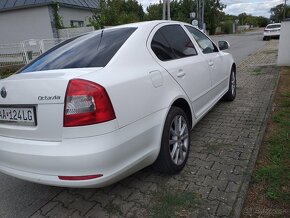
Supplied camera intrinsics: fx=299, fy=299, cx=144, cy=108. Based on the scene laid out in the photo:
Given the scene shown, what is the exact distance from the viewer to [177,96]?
322 cm

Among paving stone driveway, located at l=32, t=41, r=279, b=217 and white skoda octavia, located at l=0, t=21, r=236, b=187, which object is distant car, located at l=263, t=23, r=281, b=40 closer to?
paving stone driveway, located at l=32, t=41, r=279, b=217

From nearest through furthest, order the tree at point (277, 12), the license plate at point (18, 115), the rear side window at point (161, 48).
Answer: the license plate at point (18, 115), the rear side window at point (161, 48), the tree at point (277, 12)

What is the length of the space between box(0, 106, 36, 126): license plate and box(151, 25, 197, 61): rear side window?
4.64 ft

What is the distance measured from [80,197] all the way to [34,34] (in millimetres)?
19712

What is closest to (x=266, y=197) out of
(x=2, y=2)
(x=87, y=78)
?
(x=87, y=78)

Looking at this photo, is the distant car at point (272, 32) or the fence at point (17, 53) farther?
the distant car at point (272, 32)

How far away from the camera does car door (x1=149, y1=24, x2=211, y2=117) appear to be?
3283 millimetres

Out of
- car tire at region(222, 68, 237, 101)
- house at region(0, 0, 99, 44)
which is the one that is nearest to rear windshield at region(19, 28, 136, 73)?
car tire at region(222, 68, 237, 101)

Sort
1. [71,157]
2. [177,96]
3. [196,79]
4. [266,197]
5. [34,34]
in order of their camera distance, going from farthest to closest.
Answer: [34,34] → [196,79] → [177,96] → [266,197] → [71,157]

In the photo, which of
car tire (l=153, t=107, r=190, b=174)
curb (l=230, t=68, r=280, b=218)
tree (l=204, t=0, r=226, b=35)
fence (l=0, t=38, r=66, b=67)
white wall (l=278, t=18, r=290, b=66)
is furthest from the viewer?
tree (l=204, t=0, r=226, b=35)

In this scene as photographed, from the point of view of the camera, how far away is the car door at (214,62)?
4.48 m

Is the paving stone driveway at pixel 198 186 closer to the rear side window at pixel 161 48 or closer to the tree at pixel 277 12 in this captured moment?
the rear side window at pixel 161 48

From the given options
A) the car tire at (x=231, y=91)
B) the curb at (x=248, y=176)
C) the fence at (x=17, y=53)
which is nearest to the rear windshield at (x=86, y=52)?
the curb at (x=248, y=176)

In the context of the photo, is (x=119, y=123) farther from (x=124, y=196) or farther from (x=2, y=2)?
(x=2, y=2)
